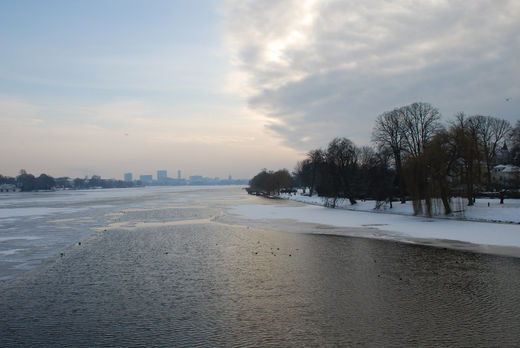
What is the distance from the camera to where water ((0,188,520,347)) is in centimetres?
891

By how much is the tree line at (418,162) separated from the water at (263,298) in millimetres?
17979

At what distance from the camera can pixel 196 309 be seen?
427 inches

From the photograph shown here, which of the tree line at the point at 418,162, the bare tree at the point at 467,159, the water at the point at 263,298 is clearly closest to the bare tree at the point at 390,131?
the tree line at the point at 418,162

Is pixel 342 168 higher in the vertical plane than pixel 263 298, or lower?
higher

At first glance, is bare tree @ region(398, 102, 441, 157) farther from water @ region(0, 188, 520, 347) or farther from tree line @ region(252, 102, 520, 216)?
water @ region(0, 188, 520, 347)

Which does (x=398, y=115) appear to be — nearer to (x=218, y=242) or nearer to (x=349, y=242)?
(x=349, y=242)

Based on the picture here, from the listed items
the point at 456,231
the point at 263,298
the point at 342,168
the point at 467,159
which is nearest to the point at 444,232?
the point at 456,231

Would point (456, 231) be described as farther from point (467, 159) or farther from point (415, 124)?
point (415, 124)

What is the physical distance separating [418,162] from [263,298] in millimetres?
29956

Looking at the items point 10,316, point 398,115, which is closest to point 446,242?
point 10,316

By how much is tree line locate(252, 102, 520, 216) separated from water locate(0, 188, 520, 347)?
1798cm

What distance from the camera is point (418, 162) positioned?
36812 mm

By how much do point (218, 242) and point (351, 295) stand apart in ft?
40.5

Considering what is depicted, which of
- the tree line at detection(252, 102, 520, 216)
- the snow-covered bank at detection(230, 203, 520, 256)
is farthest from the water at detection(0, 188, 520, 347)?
the tree line at detection(252, 102, 520, 216)
